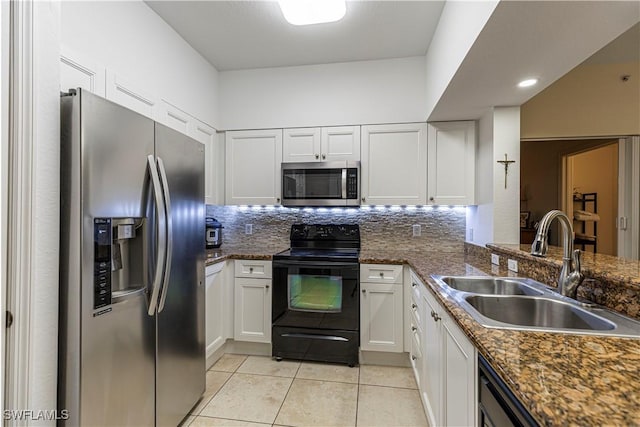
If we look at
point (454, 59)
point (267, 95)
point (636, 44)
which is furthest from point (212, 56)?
point (636, 44)

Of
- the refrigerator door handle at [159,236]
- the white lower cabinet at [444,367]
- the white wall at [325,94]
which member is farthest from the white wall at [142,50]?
the white lower cabinet at [444,367]

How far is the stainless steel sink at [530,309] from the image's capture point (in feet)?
3.27

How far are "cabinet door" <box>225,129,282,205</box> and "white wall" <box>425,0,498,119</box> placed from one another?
1462mm

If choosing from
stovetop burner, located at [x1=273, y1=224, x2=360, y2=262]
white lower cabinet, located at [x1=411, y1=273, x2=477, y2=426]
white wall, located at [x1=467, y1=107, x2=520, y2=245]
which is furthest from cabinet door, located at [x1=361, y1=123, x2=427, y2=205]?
white lower cabinet, located at [x1=411, y1=273, x2=477, y2=426]

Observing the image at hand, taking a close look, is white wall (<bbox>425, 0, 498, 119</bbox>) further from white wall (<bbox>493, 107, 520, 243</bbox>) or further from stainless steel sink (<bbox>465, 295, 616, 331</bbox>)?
stainless steel sink (<bbox>465, 295, 616, 331</bbox>)

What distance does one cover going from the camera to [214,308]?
246 centimetres

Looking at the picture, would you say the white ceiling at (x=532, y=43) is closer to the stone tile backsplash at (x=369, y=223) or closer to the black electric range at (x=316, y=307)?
the stone tile backsplash at (x=369, y=223)

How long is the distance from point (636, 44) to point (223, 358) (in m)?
4.31

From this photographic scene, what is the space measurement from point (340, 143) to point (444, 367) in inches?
81.6

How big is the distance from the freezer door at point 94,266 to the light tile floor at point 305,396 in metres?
0.70

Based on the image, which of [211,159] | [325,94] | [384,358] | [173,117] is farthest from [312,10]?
[384,358]

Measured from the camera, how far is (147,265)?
4.70 feet

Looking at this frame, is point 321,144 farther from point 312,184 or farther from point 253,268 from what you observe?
point 253,268

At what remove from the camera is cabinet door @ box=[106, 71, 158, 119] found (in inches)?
68.8
